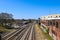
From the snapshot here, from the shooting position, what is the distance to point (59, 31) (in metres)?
29.6

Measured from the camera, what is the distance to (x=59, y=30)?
97.2 feet

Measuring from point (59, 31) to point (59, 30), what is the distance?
Answer: 210 millimetres

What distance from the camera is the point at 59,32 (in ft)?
97.4

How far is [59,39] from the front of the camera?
29.1m

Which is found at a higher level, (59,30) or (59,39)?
(59,30)

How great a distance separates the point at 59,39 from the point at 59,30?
1891 millimetres

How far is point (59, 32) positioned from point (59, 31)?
9.1 inches

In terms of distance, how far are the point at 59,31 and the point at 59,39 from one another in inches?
66.3

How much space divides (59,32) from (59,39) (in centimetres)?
150
